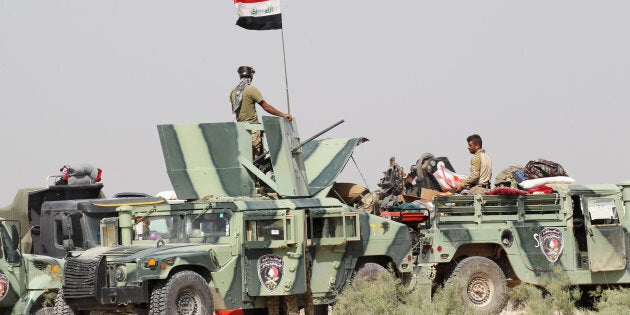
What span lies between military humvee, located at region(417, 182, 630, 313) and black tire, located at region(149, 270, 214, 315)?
13.6 feet

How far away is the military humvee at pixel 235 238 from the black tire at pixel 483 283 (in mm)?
1038

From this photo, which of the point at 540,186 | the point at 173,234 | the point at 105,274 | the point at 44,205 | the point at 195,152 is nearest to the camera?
the point at 105,274

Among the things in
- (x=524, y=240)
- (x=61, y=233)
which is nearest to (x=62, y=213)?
(x=61, y=233)

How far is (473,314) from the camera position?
16.0 metres

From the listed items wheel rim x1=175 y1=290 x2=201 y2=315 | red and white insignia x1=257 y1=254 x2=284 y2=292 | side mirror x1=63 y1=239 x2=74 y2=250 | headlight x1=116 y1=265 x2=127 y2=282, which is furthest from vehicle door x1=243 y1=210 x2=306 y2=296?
side mirror x1=63 y1=239 x2=74 y2=250

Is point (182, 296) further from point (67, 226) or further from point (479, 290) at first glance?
point (67, 226)

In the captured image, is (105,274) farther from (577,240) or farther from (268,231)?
(577,240)

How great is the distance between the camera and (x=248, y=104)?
18891mm

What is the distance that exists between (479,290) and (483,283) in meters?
0.13

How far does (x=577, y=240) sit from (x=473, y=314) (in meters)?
4.17

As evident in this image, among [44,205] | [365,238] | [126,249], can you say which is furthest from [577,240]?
[44,205]

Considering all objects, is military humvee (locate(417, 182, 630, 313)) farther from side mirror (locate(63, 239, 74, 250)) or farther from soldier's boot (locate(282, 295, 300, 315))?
side mirror (locate(63, 239, 74, 250))

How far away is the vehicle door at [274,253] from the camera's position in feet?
54.4

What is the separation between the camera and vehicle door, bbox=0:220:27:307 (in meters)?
17.4
